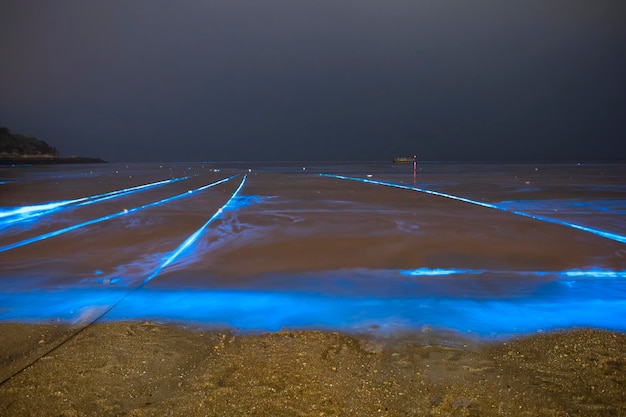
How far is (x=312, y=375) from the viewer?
415 centimetres

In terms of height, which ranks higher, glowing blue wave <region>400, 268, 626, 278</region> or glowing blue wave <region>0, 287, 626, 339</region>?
glowing blue wave <region>0, 287, 626, 339</region>

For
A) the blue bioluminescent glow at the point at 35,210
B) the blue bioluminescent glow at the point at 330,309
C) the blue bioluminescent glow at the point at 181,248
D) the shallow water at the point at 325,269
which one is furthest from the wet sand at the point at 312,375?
the blue bioluminescent glow at the point at 35,210


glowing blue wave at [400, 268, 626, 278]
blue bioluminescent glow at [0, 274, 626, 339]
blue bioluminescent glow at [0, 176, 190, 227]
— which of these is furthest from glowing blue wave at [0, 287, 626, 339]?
blue bioluminescent glow at [0, 176, 190, 227]

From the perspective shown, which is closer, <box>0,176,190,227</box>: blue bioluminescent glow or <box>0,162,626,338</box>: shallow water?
<box>0,162,626,338</box>: shallow water

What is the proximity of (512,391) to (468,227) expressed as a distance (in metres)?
9.36

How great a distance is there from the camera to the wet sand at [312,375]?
3623 mm

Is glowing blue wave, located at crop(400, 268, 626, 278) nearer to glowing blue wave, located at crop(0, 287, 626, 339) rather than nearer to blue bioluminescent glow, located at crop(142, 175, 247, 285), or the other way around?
glowing blue wave, located at crop(0, 287, 626, 339)

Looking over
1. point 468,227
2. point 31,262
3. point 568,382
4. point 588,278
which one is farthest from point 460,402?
point 468,227

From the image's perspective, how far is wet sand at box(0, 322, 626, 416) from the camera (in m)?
3.62

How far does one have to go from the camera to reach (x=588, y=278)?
773 centimetres

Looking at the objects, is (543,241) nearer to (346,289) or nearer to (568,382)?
(346,289)

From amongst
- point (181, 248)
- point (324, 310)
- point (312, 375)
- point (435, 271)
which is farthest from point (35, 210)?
point (312, 375)

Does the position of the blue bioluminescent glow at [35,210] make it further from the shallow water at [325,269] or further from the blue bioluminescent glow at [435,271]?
the blue bioluminescent glow at [435,271]

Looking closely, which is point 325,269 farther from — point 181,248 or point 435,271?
point 181,248
